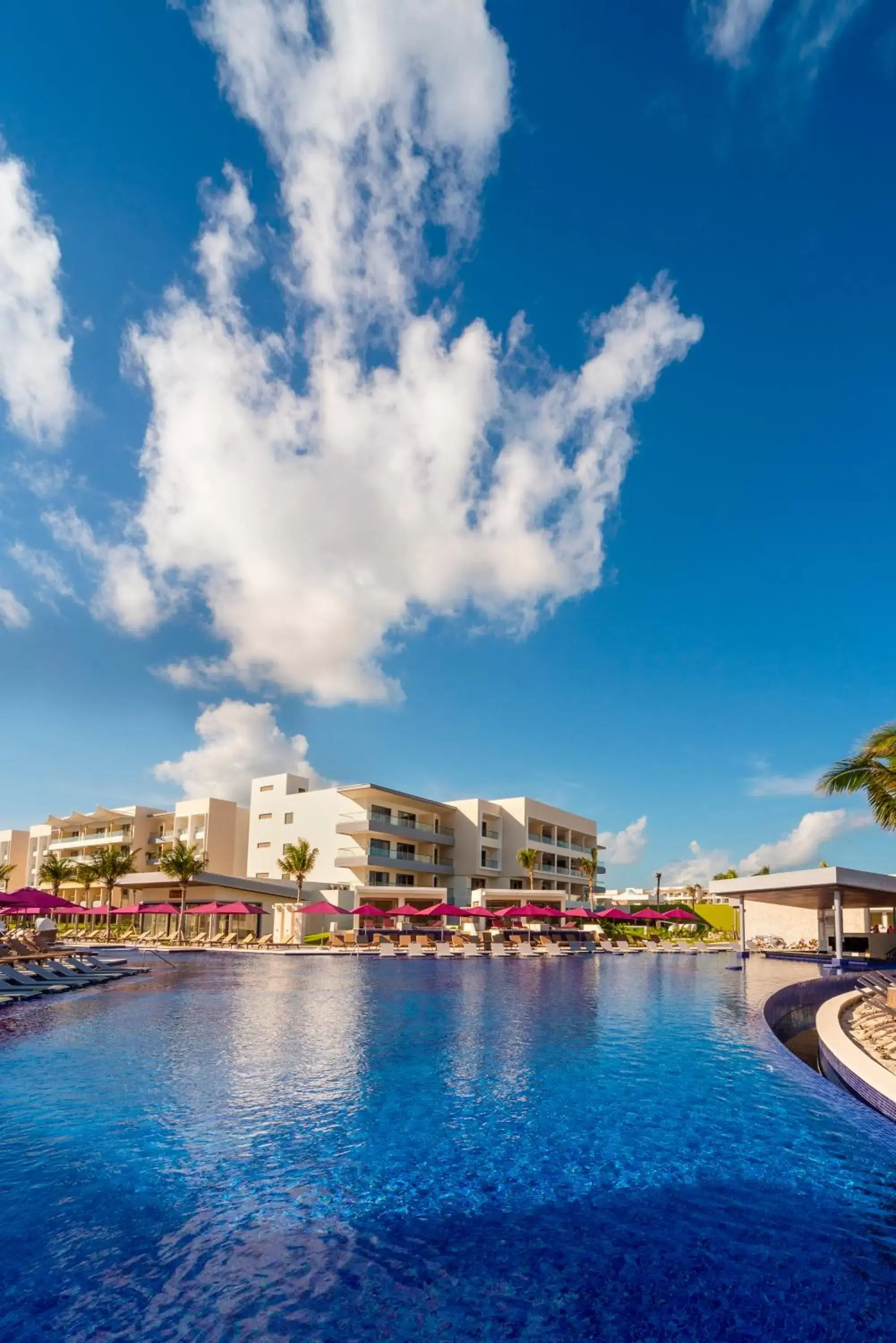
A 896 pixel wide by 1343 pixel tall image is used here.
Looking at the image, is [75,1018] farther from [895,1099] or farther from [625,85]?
[625,85]

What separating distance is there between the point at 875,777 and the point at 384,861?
38.2 metres

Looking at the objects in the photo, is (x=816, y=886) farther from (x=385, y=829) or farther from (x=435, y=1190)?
(x=385, y=829)

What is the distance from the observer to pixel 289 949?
1484 inches

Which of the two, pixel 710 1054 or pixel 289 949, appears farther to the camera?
pixel 289 949

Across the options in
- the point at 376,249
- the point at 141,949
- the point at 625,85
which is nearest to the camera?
the point at 625,85

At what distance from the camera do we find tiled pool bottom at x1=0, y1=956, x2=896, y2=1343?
5754 millimetres

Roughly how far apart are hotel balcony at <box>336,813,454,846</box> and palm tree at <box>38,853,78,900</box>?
25143mm

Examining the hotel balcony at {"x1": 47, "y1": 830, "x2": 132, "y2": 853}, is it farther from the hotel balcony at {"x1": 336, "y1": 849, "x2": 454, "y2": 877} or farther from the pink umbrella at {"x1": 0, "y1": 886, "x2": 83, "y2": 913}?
the pink umbrella at {"x1": 0, "y1": 886, "x2": 83, "y2": 913}

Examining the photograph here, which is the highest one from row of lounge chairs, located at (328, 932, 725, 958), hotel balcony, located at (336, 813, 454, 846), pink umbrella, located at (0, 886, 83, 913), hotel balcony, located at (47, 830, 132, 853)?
hotel balcony, located at (336, 813, 454, 846)

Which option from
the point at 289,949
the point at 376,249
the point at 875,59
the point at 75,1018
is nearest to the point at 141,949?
the point at 289,949

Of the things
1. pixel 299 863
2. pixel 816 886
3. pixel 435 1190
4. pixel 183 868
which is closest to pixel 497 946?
pixel 816 886

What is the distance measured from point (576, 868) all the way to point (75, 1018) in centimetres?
5769

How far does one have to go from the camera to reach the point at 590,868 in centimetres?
7000

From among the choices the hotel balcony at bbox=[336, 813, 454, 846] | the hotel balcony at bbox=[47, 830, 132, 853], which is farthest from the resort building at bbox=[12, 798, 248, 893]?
the hotel balcony at bbox=[336, 813, 454, 846]
